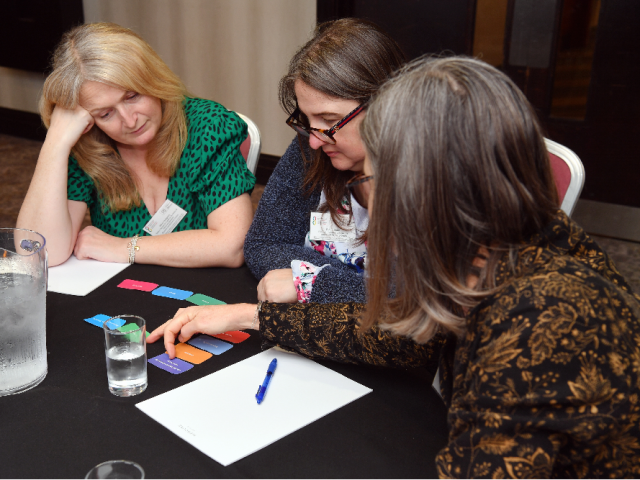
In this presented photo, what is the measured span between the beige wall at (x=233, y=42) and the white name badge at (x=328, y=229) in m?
2.75

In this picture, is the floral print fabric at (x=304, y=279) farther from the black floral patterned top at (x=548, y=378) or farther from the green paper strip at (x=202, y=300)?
the black floral patterned top at (x=548, y=378)

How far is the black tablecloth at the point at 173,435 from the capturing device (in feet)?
2.88

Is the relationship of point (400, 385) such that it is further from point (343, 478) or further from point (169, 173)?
point (169, 173)

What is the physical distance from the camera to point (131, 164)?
200cm

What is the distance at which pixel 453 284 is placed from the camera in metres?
0.84

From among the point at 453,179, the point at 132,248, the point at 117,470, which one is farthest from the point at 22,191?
the point at 453,179

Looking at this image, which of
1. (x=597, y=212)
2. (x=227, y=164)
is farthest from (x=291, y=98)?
(x=597, y=212)

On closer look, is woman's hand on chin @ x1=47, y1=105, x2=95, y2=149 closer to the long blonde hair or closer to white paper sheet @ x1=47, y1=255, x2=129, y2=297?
the long blonde hair

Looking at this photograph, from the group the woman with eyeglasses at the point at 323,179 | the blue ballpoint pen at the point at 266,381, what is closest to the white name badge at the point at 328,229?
the woman with eyeglasses at the point at 323,179

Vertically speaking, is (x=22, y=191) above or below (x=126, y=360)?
below

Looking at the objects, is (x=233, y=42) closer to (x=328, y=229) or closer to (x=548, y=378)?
(x=328, y=229)

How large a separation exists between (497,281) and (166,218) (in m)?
1.36

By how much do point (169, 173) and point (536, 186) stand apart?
1.37m

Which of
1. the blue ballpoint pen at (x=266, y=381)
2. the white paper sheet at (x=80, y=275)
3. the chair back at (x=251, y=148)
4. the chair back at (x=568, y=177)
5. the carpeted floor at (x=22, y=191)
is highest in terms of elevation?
the chair back at (x=568, y=177)
